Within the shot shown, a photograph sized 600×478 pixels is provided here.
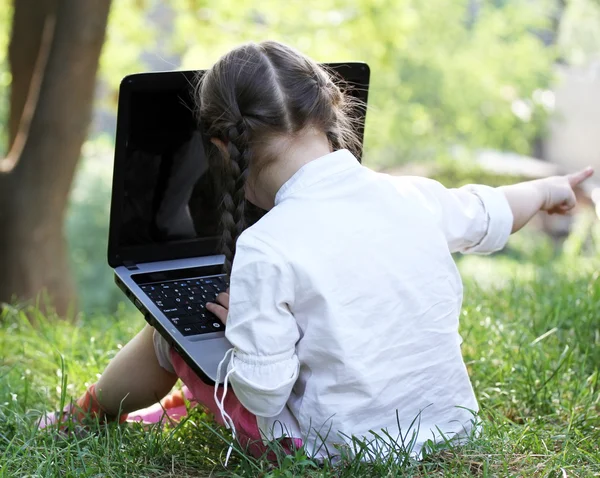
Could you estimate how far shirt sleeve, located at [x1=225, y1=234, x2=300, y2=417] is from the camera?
1451 millimetres

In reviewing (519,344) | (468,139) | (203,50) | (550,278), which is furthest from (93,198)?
(519,344)

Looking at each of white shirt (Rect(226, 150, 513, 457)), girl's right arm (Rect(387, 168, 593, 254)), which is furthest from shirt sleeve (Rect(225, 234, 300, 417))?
girl's right arm (Rect(387, 168, 593, 254))

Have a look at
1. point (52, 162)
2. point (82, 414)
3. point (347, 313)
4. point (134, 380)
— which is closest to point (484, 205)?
point (347, 313)

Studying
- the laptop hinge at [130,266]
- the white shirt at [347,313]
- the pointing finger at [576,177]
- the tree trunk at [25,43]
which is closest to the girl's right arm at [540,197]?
the pointing finger at [576,177]

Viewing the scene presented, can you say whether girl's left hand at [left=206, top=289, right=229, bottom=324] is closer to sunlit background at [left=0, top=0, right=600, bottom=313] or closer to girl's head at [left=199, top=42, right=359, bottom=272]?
girl's head at [left=199, top=42, right=359, bottom=272]

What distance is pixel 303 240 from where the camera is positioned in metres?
1.48

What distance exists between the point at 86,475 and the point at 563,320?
164 centimetres

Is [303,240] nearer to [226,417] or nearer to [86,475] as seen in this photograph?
[226,417]

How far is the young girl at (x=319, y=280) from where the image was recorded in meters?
1.47

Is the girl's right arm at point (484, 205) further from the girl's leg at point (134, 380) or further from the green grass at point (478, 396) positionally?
the girl's leg at point (134, 380)

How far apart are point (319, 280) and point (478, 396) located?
36.0 inches

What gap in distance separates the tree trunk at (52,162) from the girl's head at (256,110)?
3305 mm

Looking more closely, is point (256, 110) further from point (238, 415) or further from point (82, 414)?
point (82, 414)

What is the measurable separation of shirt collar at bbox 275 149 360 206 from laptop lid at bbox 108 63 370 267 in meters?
0.36
